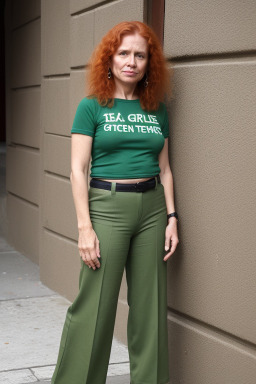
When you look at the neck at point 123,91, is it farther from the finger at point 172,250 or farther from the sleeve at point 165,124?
the finger at point 172,250

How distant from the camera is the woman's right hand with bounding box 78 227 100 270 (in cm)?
360

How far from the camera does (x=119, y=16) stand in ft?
15.5

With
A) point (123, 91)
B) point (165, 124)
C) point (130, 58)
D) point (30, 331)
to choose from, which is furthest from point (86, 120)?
point (30, 331)

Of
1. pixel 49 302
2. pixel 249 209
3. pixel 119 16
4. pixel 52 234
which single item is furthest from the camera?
pixel 52 234

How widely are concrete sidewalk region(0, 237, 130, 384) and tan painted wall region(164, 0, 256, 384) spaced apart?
2.18 feet

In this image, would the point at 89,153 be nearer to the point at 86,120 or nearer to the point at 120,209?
the point at 86,120

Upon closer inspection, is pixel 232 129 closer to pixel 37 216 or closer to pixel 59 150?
pixel 59 150

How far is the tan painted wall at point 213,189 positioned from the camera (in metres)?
3.45

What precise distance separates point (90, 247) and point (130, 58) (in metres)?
1.00

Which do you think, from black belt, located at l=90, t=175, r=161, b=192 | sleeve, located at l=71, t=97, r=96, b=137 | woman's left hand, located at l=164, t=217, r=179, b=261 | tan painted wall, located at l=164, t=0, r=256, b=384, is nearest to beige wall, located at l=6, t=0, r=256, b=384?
tan painted wall, located at l=164, t=0, r=256, b=384

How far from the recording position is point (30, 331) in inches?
204

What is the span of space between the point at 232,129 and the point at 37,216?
13.6 feet

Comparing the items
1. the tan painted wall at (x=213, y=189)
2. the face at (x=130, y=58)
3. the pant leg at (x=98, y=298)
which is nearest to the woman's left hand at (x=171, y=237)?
the tan painted wall at (x=213, y=189)

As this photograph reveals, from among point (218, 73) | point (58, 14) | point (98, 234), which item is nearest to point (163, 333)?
point (98, 234)
